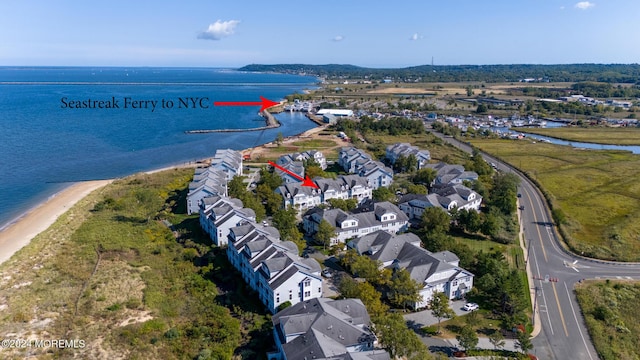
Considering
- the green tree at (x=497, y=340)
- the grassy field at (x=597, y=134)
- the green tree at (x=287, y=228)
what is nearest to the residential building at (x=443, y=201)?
the green tree at (x=287, y=228)

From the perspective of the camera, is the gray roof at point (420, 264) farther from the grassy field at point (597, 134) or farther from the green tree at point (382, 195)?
the grassy field at point (597, 134)

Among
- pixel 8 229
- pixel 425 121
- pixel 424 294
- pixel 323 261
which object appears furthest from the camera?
pixel 425 121

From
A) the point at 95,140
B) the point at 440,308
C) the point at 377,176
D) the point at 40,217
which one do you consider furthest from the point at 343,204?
the point at 95,140

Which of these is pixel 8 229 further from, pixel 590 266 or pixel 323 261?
pixel 590 266

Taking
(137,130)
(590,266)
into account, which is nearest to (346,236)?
(590,266)

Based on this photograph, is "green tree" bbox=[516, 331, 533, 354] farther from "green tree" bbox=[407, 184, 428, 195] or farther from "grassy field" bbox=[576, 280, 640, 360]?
"green tree" bbox=[407, 184, 428, 195]

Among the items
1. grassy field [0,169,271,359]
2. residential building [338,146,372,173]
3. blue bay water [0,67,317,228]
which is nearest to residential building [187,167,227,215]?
grassy field [0,169,271,359]
